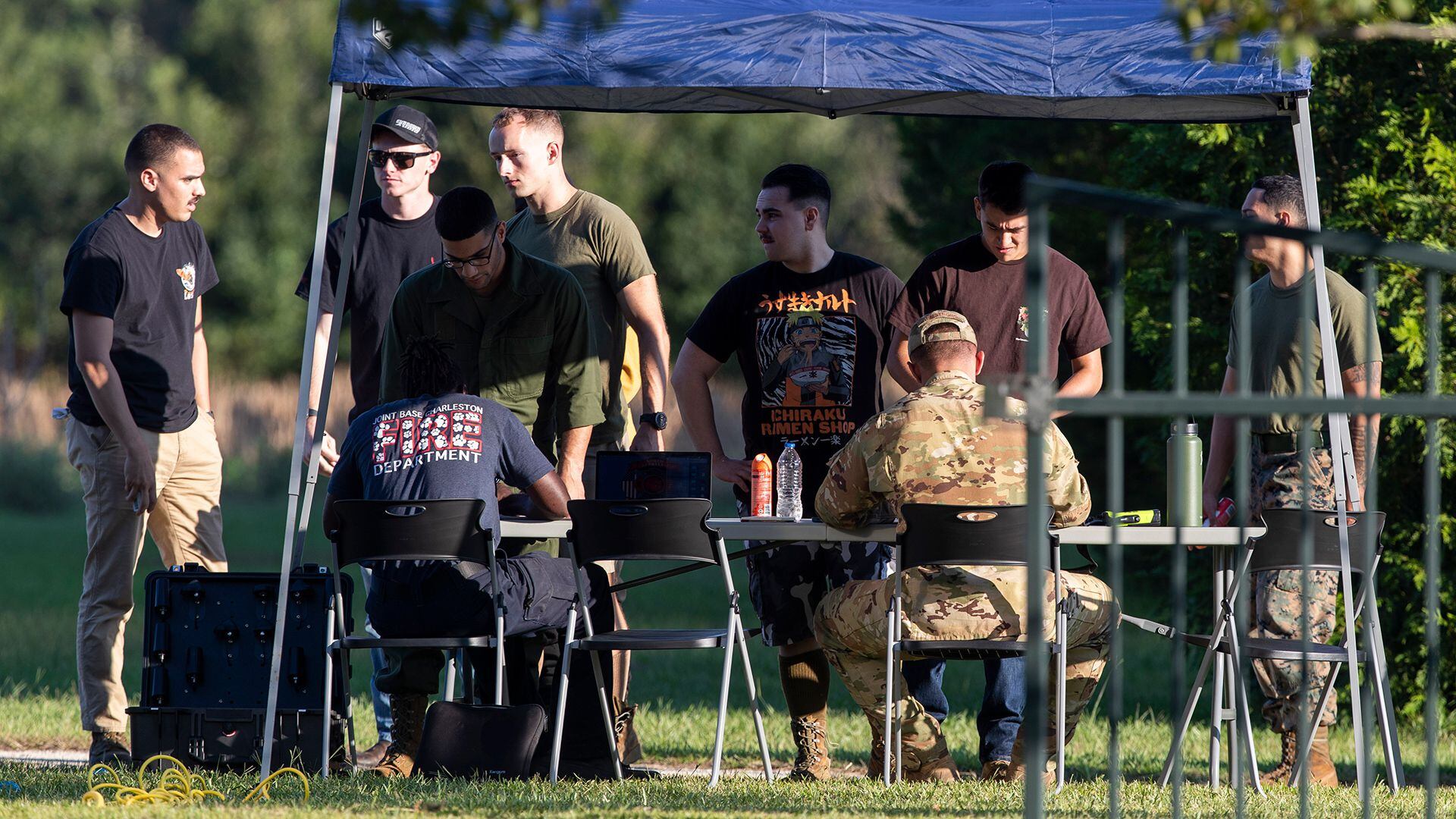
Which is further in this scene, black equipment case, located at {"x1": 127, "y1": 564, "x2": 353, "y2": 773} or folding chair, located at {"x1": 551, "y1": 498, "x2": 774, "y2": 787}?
black equipment case, located at {"x1": 127, "y1": 564, "x2": 353, "y2": 773}

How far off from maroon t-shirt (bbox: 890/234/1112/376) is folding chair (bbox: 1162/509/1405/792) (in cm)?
104

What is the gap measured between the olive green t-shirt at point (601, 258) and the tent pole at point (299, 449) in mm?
1075

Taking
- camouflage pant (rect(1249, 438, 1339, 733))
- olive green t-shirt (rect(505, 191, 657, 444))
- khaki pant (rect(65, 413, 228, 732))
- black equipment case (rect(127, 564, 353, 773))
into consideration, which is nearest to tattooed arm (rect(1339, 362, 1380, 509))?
camouflage pant (rect(1249, 438, 1339, 733))

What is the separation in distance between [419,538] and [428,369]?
2.07 ft

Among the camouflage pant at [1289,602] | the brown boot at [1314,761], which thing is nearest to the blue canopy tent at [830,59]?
the camouflage pant at [1289,602]

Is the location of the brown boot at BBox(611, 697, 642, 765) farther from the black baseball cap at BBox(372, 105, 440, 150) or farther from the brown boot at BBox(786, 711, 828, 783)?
the black baseball cap at BBox(372, 105, 440, 150)

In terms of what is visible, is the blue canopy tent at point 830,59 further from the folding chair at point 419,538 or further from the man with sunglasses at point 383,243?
the man with sunglasses at point 383,243

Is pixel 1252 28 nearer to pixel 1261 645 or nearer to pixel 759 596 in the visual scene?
pixel 1261 645

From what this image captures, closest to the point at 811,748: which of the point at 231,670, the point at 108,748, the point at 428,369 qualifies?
the point at 428,369

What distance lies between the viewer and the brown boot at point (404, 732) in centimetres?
540

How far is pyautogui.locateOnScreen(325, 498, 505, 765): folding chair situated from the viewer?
195 inches

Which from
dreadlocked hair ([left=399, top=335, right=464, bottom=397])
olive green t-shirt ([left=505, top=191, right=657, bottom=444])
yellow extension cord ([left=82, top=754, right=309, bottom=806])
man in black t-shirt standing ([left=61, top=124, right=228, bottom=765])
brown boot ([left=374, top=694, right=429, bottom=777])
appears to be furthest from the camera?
olive green t-shirt ([left=505, top=191, right=657, bottom=444])

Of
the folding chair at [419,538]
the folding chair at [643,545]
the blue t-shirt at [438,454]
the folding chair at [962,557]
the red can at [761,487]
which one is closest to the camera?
the folding chair at [962,557]

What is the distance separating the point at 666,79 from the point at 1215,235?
3.67 m
